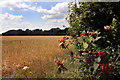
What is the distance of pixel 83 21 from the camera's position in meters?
2.53

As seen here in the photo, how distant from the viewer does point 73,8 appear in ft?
9.20

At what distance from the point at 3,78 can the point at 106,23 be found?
3.01 metres

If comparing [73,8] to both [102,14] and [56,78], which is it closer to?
[102,14]

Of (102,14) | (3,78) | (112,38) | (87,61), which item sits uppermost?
(102,14)

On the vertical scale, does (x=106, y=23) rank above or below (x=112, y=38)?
above

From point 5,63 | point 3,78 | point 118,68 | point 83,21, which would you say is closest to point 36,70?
point 3,78

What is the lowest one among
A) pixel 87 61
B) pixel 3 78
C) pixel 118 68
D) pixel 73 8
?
pixel 3 78

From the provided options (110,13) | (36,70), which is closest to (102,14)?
(110,13)

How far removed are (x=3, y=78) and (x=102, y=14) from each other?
9.96 ft

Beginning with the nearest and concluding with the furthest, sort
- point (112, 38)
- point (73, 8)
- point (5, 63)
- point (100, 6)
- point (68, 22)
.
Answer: point (112, 38) < point (100, 6) < point (73, 8) < point (68, 22) < point (5, 63)

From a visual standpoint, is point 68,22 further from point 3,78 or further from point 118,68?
point 3,78

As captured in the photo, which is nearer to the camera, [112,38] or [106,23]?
[112,38]

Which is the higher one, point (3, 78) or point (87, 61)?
point (87, 61)

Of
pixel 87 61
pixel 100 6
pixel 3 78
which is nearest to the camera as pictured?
pixel 87 61
